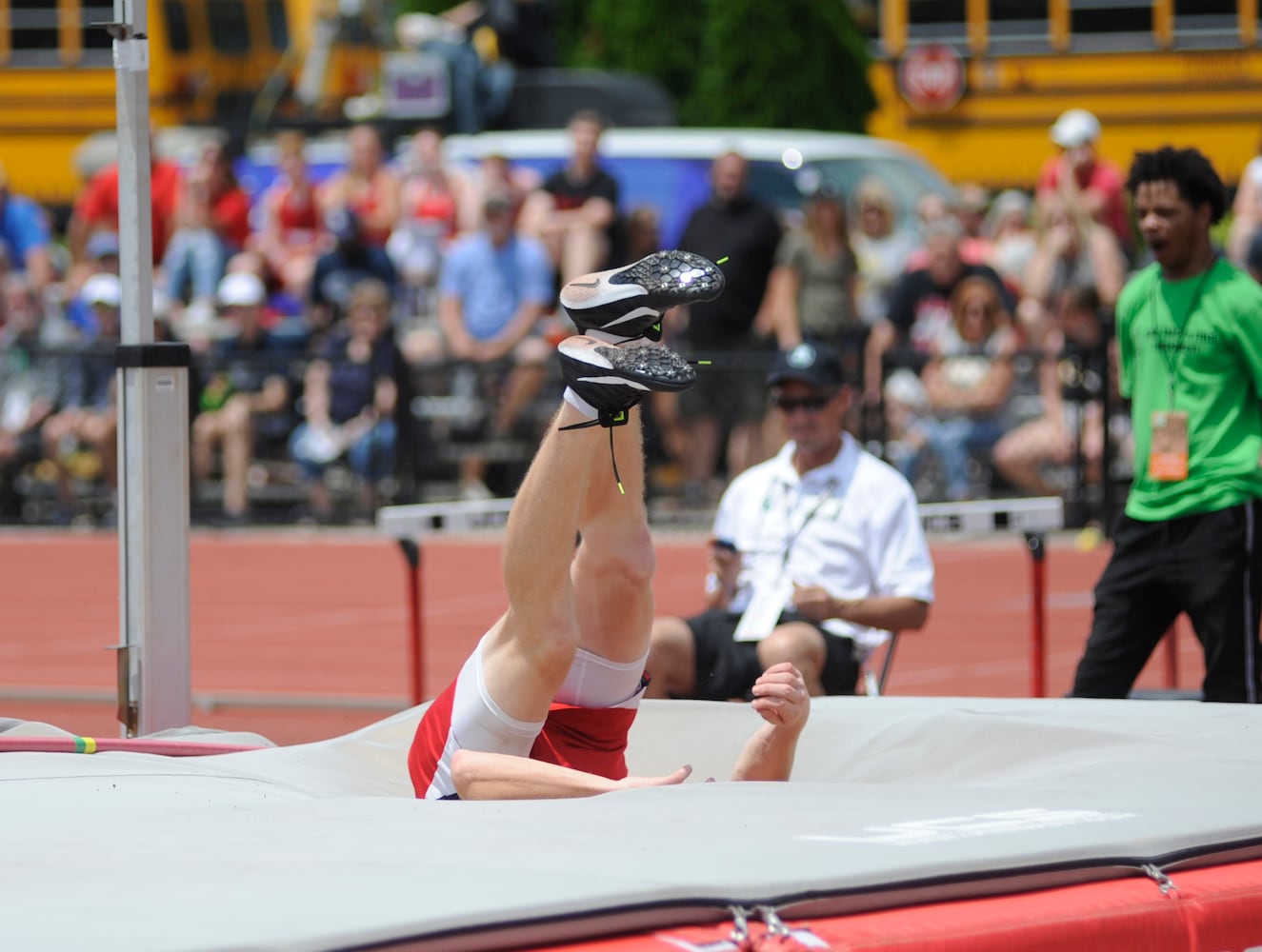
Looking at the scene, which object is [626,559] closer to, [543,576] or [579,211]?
[543,576]

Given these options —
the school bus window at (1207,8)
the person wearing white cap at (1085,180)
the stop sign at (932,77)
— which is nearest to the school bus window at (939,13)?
the stop sign at (932,77)

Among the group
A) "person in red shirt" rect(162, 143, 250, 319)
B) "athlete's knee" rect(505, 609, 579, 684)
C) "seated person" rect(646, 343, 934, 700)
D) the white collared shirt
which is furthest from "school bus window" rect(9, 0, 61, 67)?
"athlete's knee" rect(505, 609, 579, 684)

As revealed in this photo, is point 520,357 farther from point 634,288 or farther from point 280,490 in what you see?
point 634,288

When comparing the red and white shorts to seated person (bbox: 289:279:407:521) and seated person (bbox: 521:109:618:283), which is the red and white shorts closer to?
seated person (bbox: 289:279:407:521)

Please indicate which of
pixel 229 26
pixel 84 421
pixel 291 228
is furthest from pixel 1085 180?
pixel 229 26

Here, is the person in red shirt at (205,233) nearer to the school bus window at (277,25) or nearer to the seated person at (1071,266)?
the seated person at (1071,266)

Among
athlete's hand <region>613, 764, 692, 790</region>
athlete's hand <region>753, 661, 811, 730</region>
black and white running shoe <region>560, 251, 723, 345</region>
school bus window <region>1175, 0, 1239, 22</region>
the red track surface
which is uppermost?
school bus window <region>1175, 0, 1239, 22</region>

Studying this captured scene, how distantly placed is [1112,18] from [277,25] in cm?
995

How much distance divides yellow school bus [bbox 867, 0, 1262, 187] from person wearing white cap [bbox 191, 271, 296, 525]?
12888 millimetres

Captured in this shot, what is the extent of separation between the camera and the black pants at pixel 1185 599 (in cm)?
593

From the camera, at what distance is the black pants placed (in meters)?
5.93

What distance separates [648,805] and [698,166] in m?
10.5

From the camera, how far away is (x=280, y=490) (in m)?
13.3

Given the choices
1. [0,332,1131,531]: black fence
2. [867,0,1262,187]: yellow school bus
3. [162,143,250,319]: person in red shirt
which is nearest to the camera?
[0,332,1131,531]: black fence
